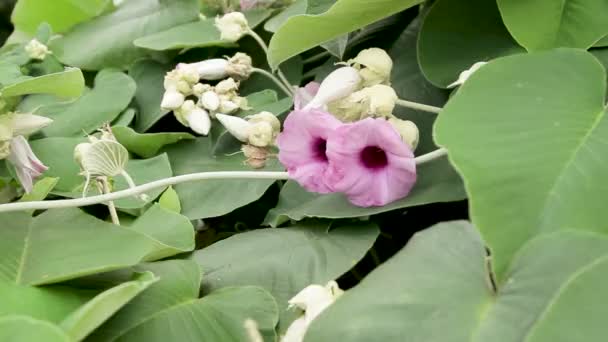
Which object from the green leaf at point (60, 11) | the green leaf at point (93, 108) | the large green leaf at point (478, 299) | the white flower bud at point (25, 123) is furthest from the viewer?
the green leaf at point (60, 11)

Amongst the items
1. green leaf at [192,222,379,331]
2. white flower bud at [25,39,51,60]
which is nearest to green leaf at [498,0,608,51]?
green leaf at [192,222,379,331]

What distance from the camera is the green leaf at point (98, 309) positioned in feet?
1.04

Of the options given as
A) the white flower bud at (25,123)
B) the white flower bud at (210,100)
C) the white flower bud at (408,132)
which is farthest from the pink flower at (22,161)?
the white flower bud at (408,132)

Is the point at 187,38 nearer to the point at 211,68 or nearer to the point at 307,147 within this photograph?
the point at 211,68

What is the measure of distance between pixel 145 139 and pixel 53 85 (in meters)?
0.09

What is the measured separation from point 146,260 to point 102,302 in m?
0.09

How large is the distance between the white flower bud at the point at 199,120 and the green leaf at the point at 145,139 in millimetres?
26

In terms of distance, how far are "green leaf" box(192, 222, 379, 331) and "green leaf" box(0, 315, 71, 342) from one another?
4.3 inches

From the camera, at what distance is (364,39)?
0.56 m

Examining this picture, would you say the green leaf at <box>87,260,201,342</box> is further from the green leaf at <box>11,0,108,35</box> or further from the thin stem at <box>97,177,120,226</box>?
the green leaf at <box>11,0,108,35</box>

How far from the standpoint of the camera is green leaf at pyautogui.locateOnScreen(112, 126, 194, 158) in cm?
54

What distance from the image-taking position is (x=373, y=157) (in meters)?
0.41

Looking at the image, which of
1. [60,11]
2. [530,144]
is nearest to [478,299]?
[530,144]

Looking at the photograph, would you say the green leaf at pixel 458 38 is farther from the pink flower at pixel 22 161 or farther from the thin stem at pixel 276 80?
the pink flower at pixel 22 161
